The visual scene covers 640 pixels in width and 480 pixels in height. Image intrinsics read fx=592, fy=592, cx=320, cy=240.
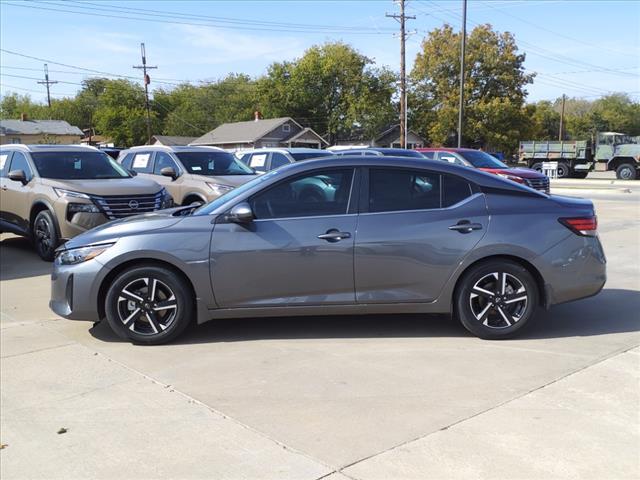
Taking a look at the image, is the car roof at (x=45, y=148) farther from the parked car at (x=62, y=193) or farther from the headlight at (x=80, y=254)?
the headlight at (x=80, y=254)

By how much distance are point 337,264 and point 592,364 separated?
216cm

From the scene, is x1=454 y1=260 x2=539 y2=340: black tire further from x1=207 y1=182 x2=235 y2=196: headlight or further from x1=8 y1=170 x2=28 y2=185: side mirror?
x1=8 y1=170 x2=28 y2=185: side mirror

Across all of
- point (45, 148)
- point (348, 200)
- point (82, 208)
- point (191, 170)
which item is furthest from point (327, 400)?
point (191, 170)

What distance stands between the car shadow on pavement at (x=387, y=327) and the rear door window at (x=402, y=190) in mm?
1183

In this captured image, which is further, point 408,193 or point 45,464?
point 408,193

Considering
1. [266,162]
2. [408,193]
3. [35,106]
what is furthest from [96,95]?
[408,193]

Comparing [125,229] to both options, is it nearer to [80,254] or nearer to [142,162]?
[80,254]

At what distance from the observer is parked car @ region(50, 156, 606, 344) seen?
5090mm

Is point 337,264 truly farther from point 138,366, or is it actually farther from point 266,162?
point 266,162

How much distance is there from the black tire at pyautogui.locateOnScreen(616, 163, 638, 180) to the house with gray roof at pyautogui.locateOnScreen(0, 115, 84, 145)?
59485 mm

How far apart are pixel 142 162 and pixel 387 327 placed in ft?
29.0

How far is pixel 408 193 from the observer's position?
5.27 m

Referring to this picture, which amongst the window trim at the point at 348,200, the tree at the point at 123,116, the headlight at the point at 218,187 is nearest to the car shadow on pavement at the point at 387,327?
the window trim at the point at 348,200

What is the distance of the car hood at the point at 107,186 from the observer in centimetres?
911
